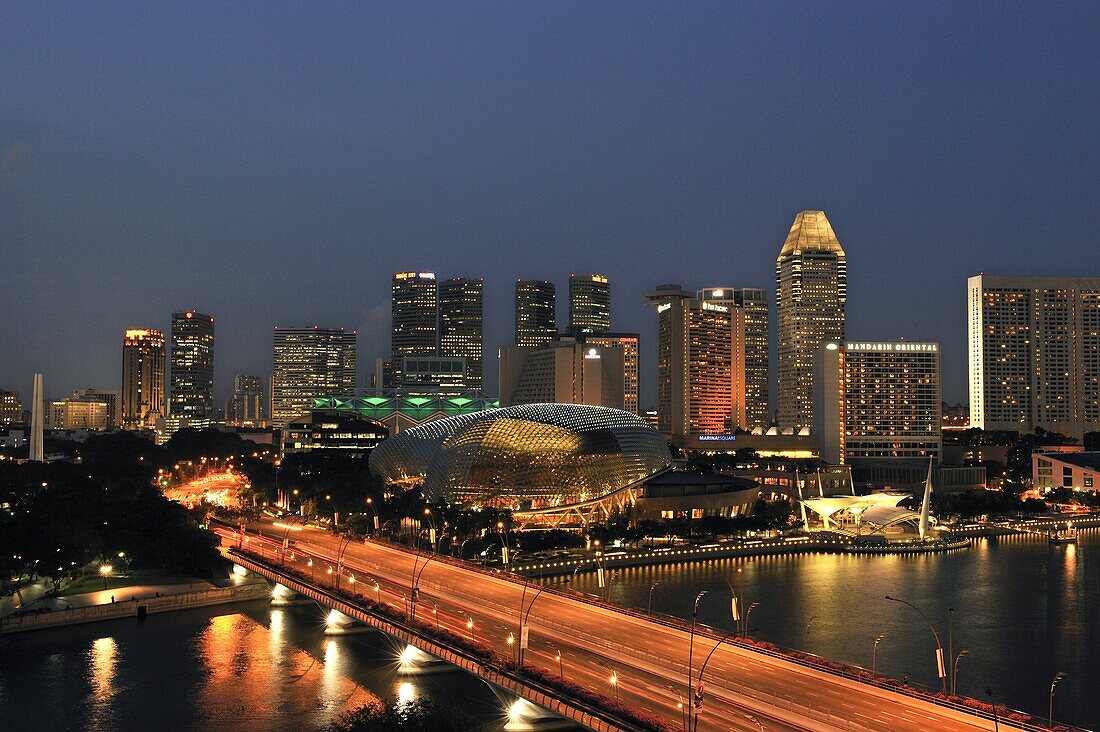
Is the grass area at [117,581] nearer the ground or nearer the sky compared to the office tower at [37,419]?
nearer the ground

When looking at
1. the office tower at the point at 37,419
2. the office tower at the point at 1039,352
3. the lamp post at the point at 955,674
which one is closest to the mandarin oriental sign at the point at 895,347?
the office tower at the point at 1039,352

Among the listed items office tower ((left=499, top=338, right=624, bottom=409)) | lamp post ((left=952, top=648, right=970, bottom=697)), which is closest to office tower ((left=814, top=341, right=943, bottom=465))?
office tower ((left=499, top=338, right=624, bottom=409))

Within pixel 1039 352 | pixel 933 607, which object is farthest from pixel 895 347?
pixel 933 607

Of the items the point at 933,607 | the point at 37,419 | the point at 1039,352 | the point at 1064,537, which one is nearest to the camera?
the point at 933,607

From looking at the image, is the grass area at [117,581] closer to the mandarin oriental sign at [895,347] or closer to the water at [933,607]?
the water at [933,607]

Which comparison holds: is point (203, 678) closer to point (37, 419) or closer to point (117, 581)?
point (117, 581)

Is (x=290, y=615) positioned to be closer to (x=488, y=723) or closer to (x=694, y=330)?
(x=488, y=723)
